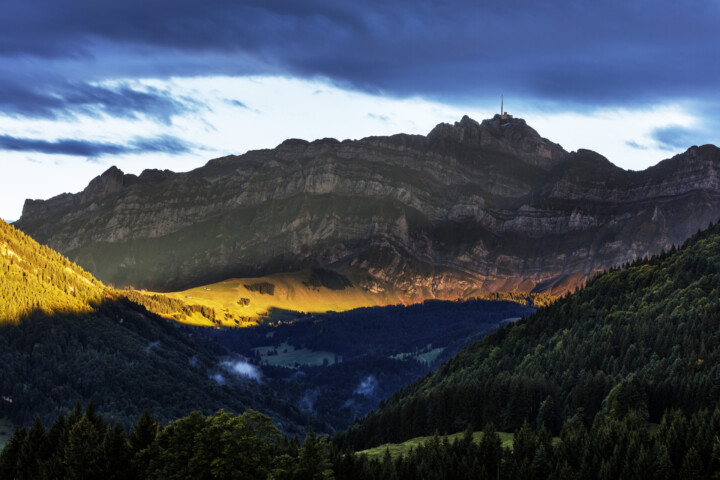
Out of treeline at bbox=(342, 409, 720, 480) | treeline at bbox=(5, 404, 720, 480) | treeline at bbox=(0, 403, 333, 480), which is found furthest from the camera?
treeline at bbox=(342, 409, 720, 480)

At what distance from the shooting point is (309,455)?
15838cm

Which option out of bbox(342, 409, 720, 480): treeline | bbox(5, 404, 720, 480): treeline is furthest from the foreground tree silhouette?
bbox(342, 409, 720, 480): treeline

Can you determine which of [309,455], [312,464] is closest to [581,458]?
[312,464]

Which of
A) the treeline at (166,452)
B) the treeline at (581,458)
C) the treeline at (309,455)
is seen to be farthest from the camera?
the treeline at (581,458)

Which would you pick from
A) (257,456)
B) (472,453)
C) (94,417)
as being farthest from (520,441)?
(94,417)

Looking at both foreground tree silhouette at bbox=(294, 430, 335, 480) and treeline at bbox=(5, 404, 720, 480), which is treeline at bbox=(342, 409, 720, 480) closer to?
treeline at bbox=(5, 404, 720, 480)

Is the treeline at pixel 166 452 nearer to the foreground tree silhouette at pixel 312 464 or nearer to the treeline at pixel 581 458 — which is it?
the foreground tree silhouette at pixel 312 464

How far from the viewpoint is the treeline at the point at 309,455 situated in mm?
156625

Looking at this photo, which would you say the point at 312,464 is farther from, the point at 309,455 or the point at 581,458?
the point at 581,458

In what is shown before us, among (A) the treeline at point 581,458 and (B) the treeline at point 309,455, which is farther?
(A) the treeline at point 581,458

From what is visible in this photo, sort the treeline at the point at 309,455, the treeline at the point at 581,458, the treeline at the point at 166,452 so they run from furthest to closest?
the treeline at the point at 581,458 → the treeline at the point at 309,455 → the treeline at the point at 166,452

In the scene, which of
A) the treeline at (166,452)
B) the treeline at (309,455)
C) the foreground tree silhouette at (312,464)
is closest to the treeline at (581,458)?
the treeline at (309,455)

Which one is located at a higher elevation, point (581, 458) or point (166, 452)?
point (166, 452)

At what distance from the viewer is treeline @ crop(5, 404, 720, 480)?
15662 centimetres
